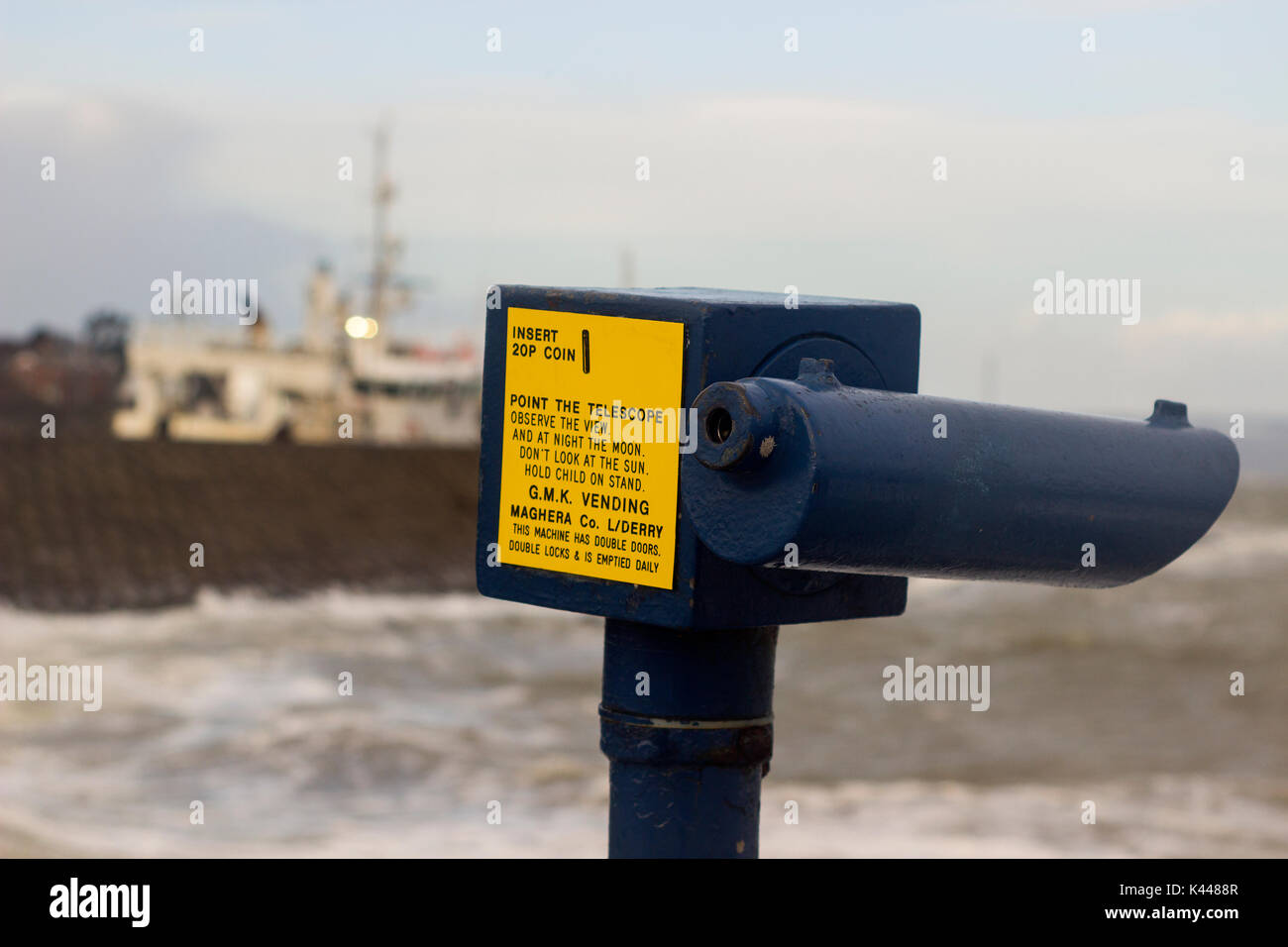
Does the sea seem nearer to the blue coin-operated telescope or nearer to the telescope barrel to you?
the blue coin-operated telescope

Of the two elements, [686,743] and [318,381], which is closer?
[686,743]

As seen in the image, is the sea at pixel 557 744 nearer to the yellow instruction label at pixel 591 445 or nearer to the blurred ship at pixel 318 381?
the yellow instruction label at pixel 591 445

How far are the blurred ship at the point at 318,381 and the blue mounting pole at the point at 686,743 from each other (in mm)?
39185

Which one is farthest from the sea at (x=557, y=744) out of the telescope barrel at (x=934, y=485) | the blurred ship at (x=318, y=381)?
the blurred ship at (x=318, y=381)

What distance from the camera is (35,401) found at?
49719 millimetres

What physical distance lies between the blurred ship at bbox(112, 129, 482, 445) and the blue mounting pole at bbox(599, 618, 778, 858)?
129ft

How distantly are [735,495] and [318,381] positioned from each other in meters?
40.6

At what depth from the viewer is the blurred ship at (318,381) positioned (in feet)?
135

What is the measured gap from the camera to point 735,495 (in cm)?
152

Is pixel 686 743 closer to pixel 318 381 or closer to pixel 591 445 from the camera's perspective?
pixel 591 445

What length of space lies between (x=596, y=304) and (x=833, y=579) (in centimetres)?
39

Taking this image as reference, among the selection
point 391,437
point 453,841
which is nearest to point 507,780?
point 453,841

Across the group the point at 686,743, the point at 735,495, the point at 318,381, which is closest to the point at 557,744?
the point at 686,743
